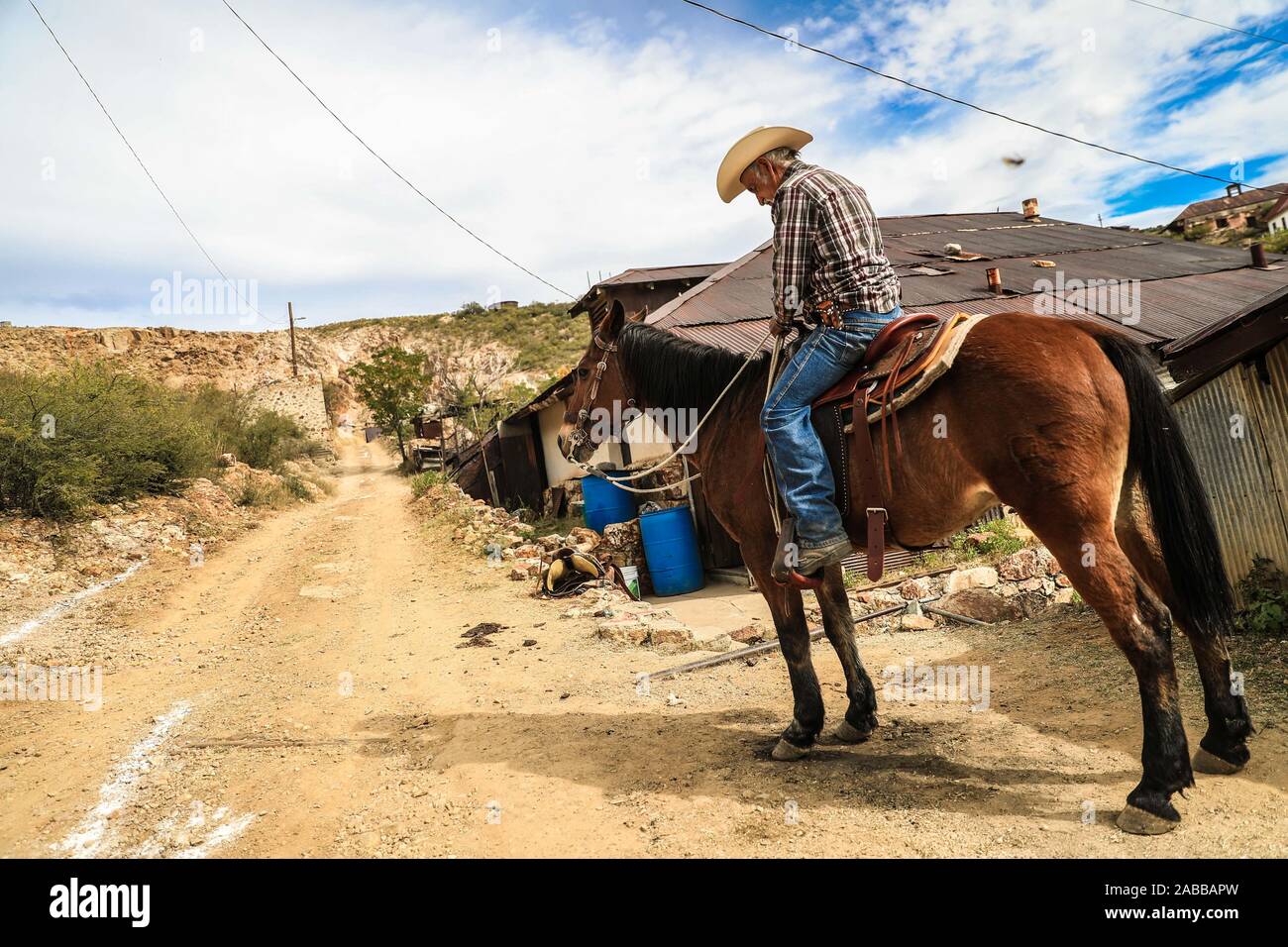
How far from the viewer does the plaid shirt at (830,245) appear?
3.64 meters

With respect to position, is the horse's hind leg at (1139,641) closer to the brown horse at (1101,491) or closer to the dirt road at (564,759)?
Result: the brown horse at (1101,491)

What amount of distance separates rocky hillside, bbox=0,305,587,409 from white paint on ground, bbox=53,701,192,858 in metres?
22.0

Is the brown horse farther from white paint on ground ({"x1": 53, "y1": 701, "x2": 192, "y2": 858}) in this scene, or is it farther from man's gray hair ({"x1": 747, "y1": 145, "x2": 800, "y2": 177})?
white paint on ground ({"x1": 53, "y1": 701, "x2": 192, "y2": 858})

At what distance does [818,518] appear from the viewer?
11.9ft

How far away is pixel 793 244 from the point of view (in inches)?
146

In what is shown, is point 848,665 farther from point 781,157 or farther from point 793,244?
point 781,157

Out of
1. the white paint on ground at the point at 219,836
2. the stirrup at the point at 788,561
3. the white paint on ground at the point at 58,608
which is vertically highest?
the stirrup at the point at 788,561

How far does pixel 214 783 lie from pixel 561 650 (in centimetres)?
318

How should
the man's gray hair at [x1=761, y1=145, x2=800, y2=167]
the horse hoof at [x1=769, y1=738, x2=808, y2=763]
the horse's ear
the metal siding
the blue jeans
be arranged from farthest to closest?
the horse's ear, the metal siding, the horse hoof at [x1=769, y1=738, x2=808, y2=763], the man's gray hair at [x1=761, y1=145, x2=800, y2=167], the blue jeans

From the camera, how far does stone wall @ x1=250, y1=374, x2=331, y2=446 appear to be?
1529 inches

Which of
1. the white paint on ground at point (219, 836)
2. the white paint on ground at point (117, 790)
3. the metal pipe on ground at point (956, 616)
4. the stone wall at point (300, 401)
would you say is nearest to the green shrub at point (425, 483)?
the white paint on ground at point (117, 790)

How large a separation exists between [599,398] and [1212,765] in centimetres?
392

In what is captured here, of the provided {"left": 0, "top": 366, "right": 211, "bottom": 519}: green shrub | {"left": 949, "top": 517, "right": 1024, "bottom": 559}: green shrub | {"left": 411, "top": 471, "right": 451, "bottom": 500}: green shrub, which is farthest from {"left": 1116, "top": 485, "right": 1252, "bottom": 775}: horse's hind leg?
{"left": 411, "top": 471, "right": 451, "bottom": 500}: green shrub

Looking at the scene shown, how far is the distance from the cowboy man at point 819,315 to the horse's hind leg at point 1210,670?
50.5 inches
